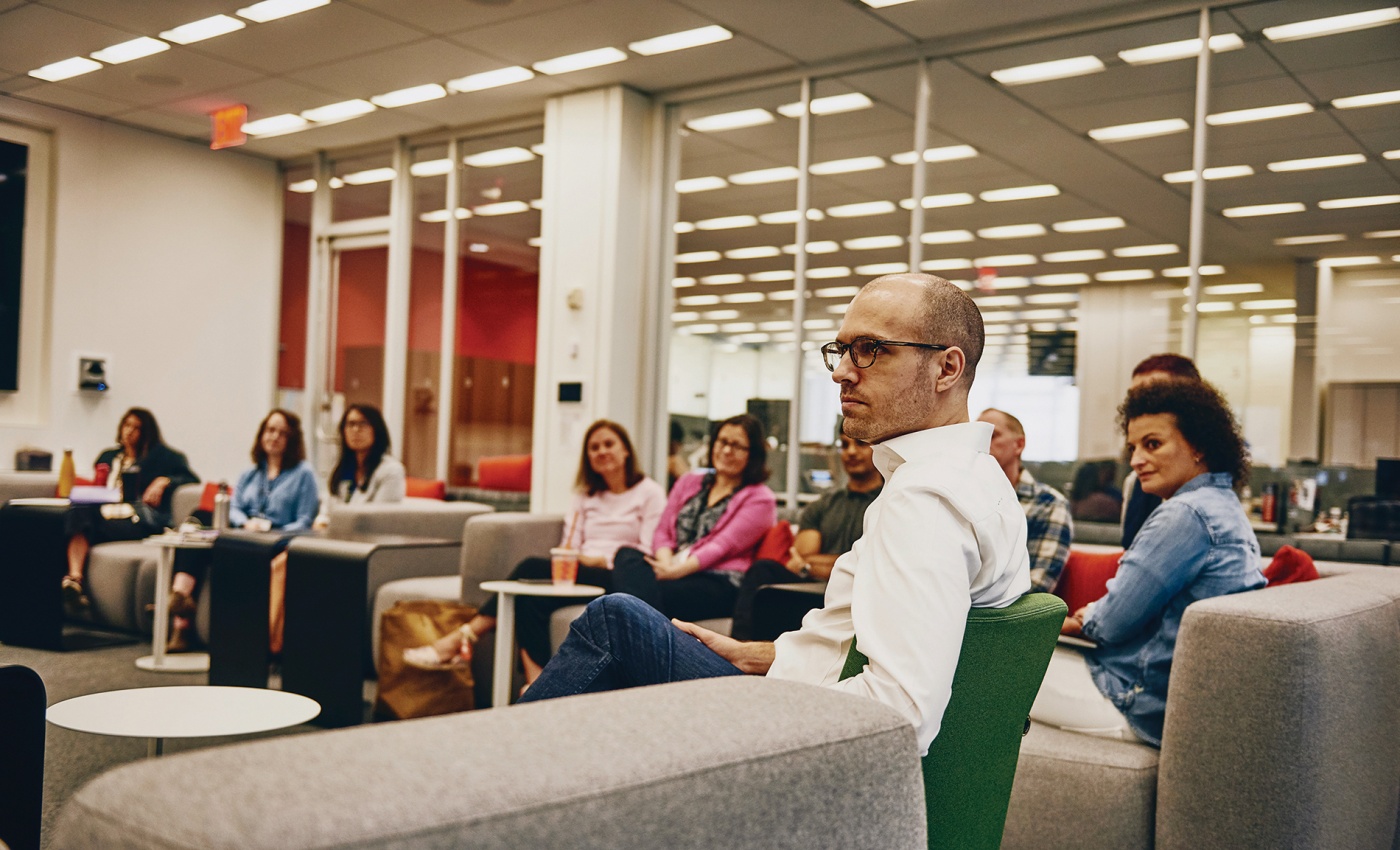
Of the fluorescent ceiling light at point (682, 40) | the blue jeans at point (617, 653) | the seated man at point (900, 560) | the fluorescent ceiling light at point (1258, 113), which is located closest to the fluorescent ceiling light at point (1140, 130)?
the fluorescent ceiling light at point (1258, 113)

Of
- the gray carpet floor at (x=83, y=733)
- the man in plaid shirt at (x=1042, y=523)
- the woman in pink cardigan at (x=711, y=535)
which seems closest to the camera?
the gray carpet floor at (x=83, y=733)

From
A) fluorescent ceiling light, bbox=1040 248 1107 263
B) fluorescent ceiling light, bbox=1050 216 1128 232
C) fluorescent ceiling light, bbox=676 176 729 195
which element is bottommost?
fluorescent ceiling light, bbox=1040 248 1107 263

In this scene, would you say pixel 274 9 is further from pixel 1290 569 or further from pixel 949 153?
pixel 1290 569

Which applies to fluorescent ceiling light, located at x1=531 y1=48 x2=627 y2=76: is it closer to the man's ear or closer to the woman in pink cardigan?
the woman in pink cardigan

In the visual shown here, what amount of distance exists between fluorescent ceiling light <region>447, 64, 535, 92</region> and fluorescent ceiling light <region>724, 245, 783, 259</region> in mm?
1585

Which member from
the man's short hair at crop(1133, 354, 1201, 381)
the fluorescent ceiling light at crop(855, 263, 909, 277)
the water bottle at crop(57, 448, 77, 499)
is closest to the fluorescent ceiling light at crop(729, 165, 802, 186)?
the fluorescent ceiling light at crop(855, 263, 909, 277)

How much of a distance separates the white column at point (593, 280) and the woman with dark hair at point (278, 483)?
169 centimetres

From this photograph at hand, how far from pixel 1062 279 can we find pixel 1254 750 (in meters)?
4.33

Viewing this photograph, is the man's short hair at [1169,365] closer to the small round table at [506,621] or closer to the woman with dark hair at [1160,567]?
the woman with dark hair at [1160,567]

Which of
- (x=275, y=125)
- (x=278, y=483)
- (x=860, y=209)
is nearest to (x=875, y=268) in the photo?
(x=860, y=209)

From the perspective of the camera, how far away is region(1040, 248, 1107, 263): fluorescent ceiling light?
6148 mm

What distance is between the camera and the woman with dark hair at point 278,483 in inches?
222

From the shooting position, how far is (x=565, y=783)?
770mm

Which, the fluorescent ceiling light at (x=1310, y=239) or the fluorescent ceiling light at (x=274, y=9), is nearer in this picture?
the fluorescent ceiling light at (x=1310, y=239)
